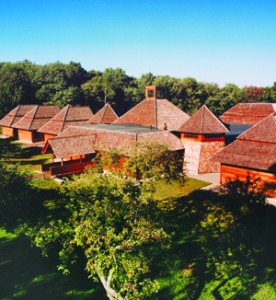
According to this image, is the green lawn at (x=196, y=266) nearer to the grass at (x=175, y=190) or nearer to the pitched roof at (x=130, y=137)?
the grass at (x=175, y=190)

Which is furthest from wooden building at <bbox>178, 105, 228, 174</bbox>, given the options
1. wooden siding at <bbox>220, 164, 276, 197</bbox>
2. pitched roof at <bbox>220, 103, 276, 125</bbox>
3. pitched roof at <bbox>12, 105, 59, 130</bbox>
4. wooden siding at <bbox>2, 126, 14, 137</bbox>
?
wooden siding at <bbox>2, 126, 14, 137</bbox>

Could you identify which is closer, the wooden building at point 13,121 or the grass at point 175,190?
the grass at point 175,190

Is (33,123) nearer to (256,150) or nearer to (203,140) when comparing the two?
(203,140)

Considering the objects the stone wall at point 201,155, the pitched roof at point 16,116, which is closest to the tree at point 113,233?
the stone wall at point 201,155

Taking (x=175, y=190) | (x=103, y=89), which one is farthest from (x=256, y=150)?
(x=103, y=89)

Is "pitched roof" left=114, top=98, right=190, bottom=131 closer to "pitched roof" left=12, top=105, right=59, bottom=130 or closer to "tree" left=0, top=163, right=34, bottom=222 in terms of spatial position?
"pitched roof" left=12, top=105, right=59, bottom=130
